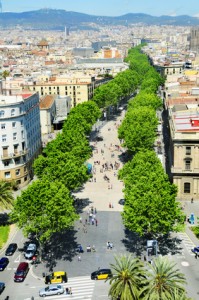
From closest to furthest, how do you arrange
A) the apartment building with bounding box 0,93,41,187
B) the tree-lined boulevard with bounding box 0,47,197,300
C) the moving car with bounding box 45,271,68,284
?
the tree-lined boulevard with bounding box 0,47,197,300
the moving car with bounding box 45,271,68,284
the apartment building with bounding box 0,93,41,187

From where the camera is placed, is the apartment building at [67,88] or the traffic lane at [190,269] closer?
the traffic lane at [190,269]

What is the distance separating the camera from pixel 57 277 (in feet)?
174

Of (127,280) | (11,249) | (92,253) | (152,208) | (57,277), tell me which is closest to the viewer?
(127,280)

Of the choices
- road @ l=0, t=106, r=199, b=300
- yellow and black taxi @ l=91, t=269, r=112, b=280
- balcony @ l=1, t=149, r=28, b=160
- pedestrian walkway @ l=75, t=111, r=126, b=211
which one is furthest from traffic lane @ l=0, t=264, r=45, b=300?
balcony @ l=1, t=149, r=28, b=160

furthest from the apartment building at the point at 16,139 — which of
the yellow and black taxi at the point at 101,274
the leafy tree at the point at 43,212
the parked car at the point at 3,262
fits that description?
the yellow and black taxi at the point at 101,274

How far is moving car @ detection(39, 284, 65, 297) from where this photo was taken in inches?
1984

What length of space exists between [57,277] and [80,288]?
11.2ft

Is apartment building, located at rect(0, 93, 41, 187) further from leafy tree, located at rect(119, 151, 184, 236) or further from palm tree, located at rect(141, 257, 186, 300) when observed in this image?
palm tree, located at rect(141, 257, 186, 300)

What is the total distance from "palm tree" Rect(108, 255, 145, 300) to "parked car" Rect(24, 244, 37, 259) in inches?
833

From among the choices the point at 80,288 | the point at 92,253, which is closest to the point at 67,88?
the point at 92,253

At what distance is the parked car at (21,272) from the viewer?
176ft

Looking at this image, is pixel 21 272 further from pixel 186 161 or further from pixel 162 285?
pixel 186 161

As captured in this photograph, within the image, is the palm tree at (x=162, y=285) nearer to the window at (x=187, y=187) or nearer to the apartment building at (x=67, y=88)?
the window at (x=187, y=187)

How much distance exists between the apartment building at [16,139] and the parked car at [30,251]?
28.6 meters
